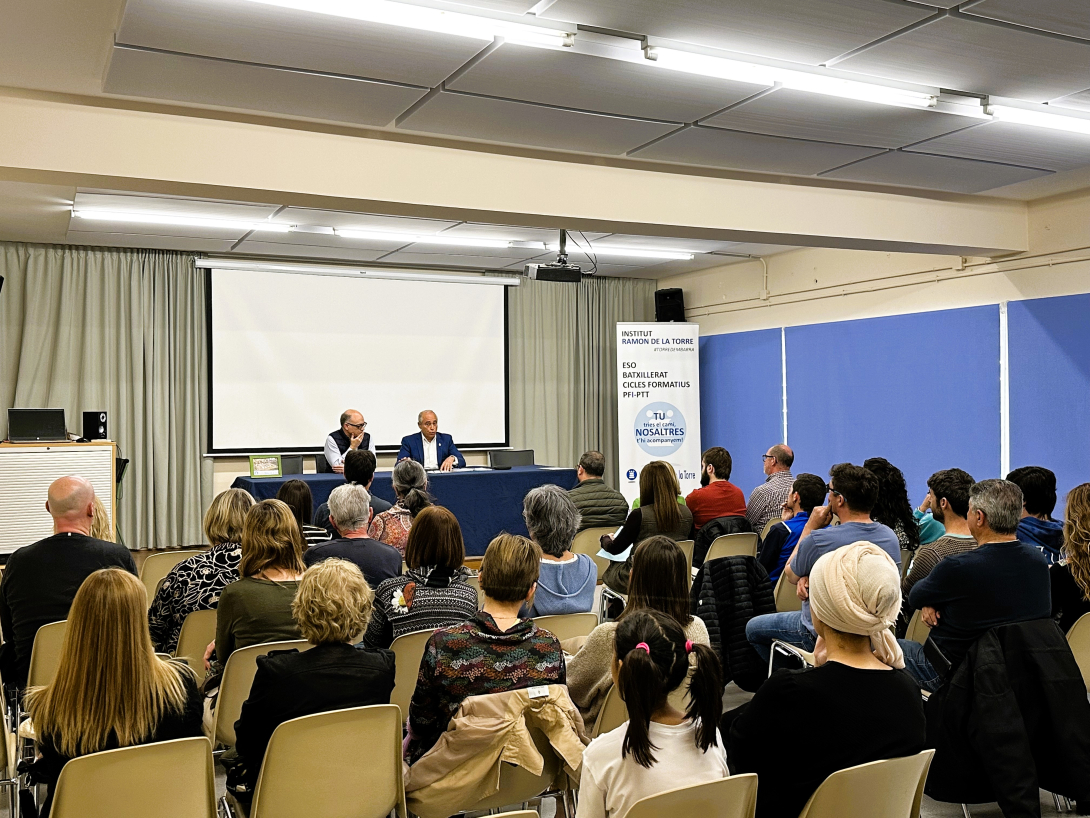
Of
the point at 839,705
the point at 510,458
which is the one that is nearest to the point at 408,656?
the point at 839,705

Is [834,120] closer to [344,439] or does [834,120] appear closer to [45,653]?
[45,653]

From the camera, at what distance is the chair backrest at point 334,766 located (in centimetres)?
225

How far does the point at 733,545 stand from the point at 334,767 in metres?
2.92

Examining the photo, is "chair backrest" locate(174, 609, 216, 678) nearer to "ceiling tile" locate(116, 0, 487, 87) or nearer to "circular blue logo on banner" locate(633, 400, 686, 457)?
"ceiling tile" locate(116, 0, 487, 87)

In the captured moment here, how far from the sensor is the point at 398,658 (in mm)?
3012

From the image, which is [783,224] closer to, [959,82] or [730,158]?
[730,158]

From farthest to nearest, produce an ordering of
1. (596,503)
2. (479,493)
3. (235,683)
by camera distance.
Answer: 1. (479,493)
2. (596,503)
3. (235,683)

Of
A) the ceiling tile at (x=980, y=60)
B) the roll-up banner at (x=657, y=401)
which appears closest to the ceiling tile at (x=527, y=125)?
the ceiling tile at (x=980, y=60)

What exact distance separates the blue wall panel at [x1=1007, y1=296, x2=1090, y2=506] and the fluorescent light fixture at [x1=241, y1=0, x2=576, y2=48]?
497 centimetres

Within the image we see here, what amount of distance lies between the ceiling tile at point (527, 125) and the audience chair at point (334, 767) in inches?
121

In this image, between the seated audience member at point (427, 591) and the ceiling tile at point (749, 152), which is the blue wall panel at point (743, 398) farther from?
the seated audience member at point (427, 591)

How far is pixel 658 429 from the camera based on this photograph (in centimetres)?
1020

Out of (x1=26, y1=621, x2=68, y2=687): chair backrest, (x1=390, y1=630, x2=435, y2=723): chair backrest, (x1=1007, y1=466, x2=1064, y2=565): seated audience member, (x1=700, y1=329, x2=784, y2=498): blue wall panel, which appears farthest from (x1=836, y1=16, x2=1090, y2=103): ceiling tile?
(x1=700, y1=329, x2=784, y2=498): blue wall panel

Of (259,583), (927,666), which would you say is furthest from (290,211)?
(927,666)
